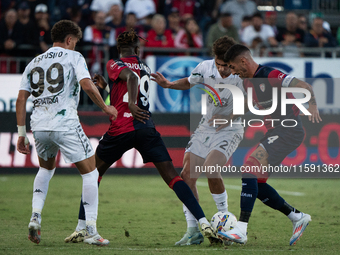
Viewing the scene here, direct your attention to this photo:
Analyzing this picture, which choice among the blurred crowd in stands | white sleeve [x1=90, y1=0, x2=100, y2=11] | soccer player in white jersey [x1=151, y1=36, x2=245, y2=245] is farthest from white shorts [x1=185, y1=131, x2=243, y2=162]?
white sleeve [x1=90, y1=0, x2=100, y2=11]

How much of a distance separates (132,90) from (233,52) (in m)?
1.18

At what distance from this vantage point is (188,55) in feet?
44.3

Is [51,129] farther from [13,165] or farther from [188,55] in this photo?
[188,55]

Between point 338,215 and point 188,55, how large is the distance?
271 inches

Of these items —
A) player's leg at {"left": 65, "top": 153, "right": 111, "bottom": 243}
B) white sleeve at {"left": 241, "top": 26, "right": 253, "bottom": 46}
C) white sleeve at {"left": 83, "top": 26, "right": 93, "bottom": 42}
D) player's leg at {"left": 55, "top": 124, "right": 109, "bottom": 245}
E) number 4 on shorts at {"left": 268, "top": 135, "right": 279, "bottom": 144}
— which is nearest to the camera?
player's leg at {"left": 55, "top": 124, "right": 109, "bottom": 245}

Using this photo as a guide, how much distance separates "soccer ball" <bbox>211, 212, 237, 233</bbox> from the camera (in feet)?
17.7

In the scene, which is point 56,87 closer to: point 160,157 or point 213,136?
point 160,157

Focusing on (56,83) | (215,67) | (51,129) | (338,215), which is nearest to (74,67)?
(56,83)

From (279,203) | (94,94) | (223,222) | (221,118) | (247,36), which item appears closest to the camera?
(94,94)

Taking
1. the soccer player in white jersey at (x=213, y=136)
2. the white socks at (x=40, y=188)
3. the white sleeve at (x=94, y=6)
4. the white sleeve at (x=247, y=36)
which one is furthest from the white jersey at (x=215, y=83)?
the white sleeve at (x=94, y=6)

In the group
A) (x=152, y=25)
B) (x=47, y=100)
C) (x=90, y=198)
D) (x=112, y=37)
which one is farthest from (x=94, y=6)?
(x=90, y=198)

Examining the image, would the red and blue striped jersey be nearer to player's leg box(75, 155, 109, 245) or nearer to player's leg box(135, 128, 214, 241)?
player's leg box(135, 128, 214, 241)

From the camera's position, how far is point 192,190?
6074 millimetres

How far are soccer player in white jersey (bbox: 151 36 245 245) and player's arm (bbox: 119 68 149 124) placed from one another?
0.92m
